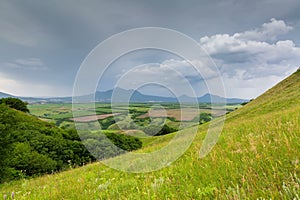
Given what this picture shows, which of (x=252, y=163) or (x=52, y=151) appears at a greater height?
(x=252, y=163)

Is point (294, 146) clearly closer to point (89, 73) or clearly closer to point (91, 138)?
point (89, 73)

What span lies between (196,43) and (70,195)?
5784 mm

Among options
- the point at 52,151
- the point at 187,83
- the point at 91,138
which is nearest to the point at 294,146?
the point at 187,83

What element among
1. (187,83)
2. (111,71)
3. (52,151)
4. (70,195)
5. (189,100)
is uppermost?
(111,71)

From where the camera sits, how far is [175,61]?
350 inches

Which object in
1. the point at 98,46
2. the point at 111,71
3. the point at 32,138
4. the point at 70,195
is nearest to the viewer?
the point at 70,195

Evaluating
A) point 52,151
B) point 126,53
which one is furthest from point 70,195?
point 52,151

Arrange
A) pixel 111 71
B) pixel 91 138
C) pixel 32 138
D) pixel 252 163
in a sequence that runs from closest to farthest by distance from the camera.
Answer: pixel 252 163 < pixel 111 71 < pixel 32 138 < pixel 91 138

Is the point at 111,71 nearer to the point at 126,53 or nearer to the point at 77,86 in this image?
the point at 126,53

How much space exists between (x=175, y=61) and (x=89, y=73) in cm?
330

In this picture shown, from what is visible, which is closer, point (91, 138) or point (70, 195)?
point (70, 195)

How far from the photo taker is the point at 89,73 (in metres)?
8.70

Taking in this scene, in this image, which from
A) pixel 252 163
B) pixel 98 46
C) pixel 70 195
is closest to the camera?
pixel 252 163

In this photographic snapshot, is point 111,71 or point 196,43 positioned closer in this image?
point 196,43
